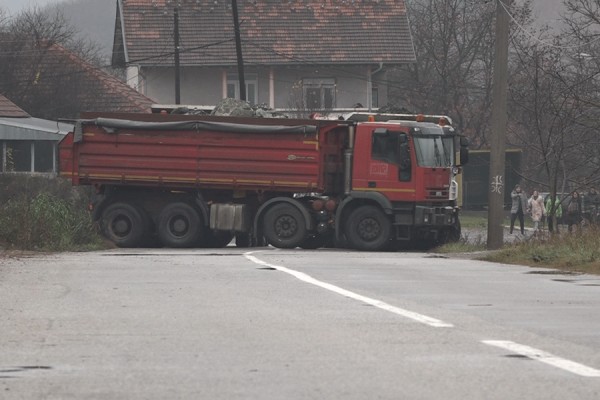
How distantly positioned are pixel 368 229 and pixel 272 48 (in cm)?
3194

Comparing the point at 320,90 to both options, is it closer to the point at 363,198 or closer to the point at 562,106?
the point at 562,106

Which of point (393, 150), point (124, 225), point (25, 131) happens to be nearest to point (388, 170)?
point (393, 150)

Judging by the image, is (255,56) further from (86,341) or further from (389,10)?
(86,341)

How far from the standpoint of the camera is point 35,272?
1814 cm

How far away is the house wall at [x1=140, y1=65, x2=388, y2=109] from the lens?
61.6 metres

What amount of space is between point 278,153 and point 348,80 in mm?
32292

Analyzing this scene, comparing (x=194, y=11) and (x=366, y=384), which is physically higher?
(x=194, y=11)

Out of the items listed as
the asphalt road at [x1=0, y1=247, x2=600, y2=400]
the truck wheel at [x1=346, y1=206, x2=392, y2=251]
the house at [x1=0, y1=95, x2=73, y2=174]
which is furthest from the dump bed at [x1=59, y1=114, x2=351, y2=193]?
the house at [x1=0, y1=95, x2=73, y2=174]

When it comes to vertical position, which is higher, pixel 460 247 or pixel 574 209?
pixel 574 209

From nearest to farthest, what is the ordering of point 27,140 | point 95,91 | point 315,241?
point 315,241 < point 27,140 < point 95,91

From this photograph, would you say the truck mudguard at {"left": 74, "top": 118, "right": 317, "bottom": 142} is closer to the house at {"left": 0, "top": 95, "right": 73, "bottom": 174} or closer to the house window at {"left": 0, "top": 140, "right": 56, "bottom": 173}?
the house at {"left": 0, "top": 95, "right": 73, "bottom": 174}

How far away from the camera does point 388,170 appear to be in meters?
30.4

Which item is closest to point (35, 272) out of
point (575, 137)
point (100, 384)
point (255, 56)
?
point (100, 384)

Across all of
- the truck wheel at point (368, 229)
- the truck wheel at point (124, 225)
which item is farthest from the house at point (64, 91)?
the truck wheel at point (368, 229)
